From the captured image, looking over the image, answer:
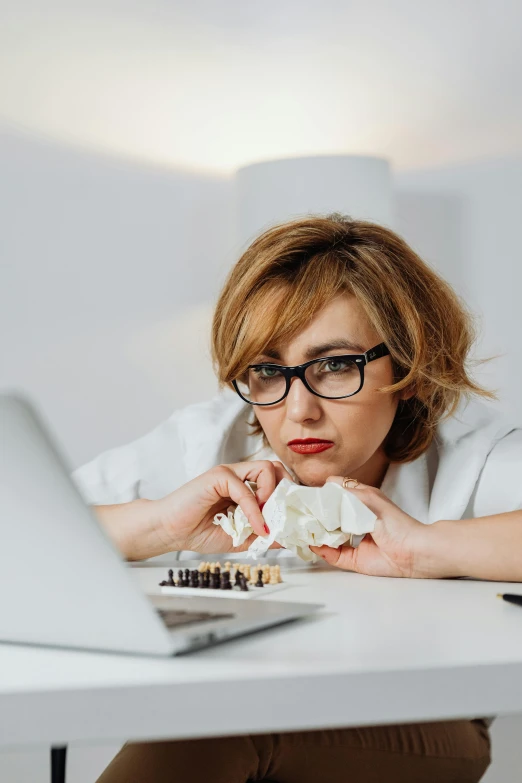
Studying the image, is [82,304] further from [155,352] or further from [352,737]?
[352,737]

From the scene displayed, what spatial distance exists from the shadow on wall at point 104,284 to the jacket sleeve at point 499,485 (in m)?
1.45

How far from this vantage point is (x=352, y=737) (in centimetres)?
103

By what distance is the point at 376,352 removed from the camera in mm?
1455

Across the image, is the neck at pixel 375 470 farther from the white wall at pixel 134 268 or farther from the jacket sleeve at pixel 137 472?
the white wall at pixel 134 268

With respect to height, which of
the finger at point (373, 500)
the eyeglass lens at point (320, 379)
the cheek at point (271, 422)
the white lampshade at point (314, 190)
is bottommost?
the finger at point (373, 500)

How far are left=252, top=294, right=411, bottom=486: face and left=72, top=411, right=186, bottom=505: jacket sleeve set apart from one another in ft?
1.00

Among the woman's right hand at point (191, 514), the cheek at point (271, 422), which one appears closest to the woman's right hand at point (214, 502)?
the woman's right hand at point (191, 514)

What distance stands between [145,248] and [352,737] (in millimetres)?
1957

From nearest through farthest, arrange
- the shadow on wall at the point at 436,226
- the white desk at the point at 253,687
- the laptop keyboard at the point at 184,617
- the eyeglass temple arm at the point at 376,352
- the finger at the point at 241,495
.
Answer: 1. the white desk at the point at 253,687
2. the laptop keyboard at the point at 184,617
3. the finger at the point at 241,495
4. the eyeglass temple arm at the point at 376,352
5. the shadow on wall at the point at 436,226

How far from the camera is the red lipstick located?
1386 millimetres

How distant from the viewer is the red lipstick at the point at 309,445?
139 cm

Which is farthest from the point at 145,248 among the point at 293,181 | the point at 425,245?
the point at 425,245

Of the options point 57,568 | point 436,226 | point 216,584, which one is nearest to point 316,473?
point 216,584

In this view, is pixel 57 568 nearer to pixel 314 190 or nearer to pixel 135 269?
pixel 314 190
